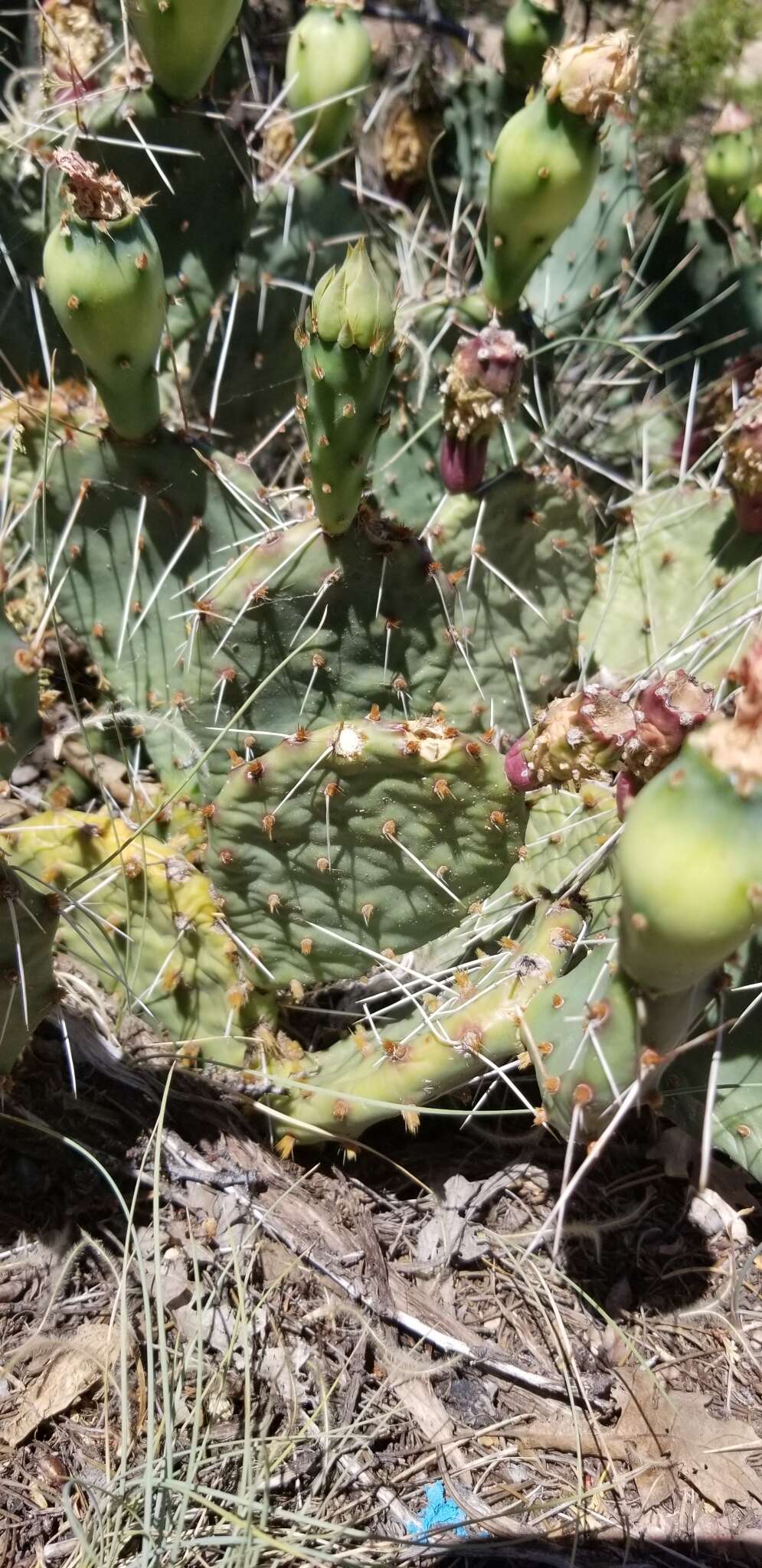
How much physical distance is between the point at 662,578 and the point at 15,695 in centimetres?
107

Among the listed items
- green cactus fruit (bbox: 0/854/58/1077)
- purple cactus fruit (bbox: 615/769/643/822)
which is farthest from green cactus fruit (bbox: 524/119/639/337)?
green cactus fruit (bbox: 0/854/58/1077)

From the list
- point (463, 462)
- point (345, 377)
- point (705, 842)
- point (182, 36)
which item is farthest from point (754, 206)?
point (705, 842)

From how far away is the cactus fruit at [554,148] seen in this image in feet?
4.35

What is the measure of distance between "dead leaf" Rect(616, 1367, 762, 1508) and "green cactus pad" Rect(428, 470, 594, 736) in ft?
3.04

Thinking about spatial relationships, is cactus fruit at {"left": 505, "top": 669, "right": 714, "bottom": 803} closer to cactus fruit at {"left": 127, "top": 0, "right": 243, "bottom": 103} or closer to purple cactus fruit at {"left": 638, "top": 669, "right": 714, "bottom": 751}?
purple cactus fruit at {"left": 638, "top": 669, "right": 714, "bottom": 751}

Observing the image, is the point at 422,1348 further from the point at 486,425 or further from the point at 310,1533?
the point at 486,425

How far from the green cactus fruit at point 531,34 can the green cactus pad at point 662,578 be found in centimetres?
90

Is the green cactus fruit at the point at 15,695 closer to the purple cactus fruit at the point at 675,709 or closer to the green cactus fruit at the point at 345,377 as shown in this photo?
the green cactus fruit at the point at 345,377

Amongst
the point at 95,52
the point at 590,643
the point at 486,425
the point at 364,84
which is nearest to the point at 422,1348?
the point at 590,643

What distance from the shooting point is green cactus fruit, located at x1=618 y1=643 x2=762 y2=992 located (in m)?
0.75

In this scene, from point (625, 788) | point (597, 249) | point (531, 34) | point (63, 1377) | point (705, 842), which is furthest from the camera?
point (597, 249)

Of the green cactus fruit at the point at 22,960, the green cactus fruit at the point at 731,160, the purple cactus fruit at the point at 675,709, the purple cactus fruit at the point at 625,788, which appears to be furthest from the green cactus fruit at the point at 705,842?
the green cactus fruit at the point at 731,160

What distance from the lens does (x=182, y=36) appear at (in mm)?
1424

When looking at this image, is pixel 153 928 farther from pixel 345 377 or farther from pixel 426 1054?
pixel 345 377
